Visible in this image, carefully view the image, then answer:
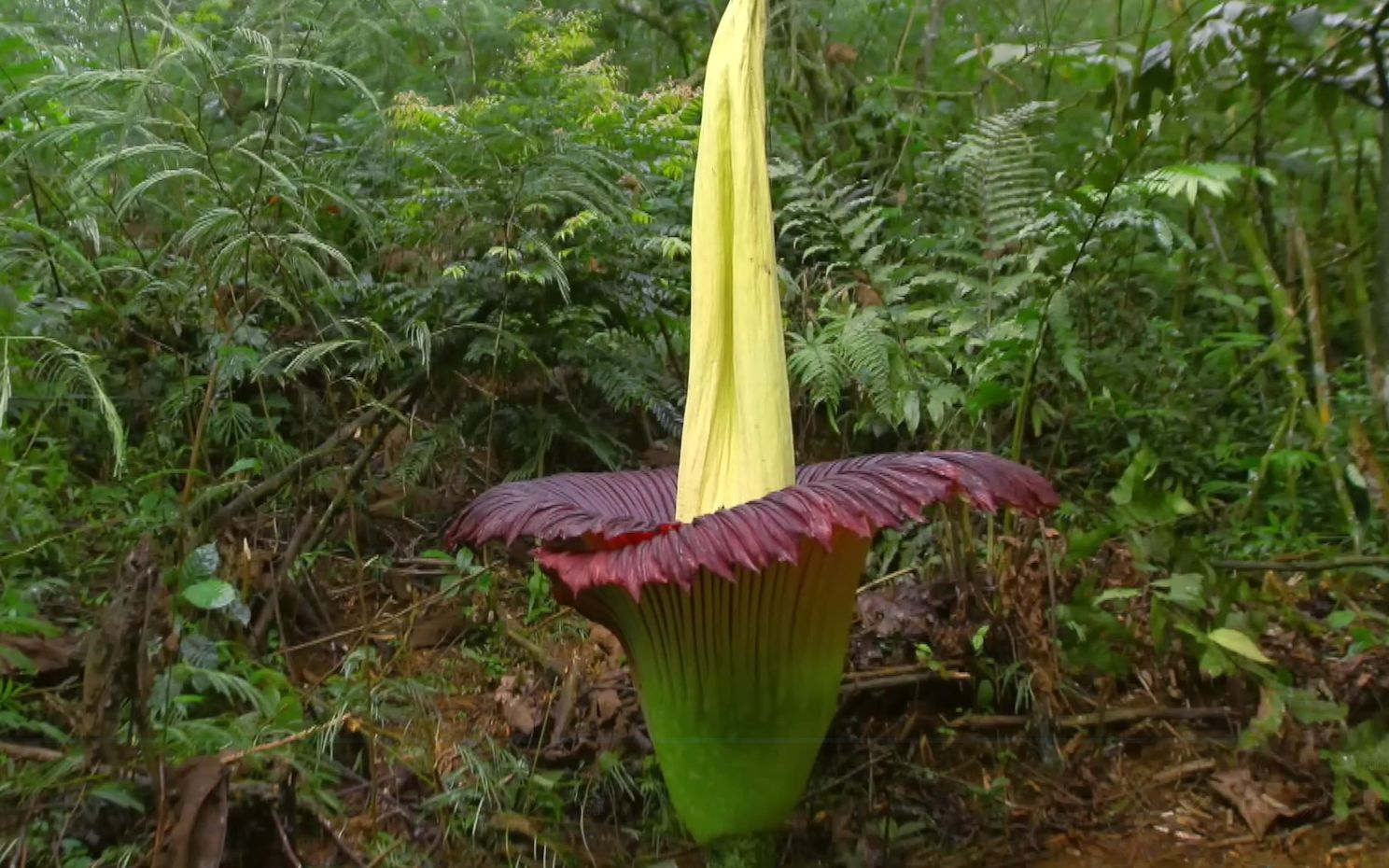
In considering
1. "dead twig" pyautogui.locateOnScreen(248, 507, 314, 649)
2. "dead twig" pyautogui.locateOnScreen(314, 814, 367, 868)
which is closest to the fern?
"dead twig" pyautogui.locateOnScreen(248, 507, 314, 649)

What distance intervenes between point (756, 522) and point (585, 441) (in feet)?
4.12

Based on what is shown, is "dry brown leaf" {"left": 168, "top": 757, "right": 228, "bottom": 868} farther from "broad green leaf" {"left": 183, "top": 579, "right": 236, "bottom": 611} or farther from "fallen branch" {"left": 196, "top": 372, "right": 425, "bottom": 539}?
"fallen branch" {"left": 196, "top": 372, "right": 425, "bottom": 539}

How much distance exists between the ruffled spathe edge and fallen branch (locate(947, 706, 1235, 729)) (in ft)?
1.79

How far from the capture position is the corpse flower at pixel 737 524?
107cm

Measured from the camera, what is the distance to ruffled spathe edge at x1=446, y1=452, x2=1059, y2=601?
970mm

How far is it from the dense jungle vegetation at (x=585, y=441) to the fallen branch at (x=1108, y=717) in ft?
0.03

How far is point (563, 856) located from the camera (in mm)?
1293

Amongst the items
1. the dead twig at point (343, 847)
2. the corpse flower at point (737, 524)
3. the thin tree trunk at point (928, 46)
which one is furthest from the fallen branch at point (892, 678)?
the thin tree trunk at point (928, 46)

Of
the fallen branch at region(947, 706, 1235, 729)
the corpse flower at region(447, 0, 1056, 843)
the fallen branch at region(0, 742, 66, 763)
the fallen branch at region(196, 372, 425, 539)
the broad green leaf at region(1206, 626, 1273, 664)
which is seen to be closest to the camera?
the corpse flower at region(447, 0, 1056, 843)

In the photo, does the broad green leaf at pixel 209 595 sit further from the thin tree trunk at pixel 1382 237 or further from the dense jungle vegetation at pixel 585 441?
the thin tree trunk at pixel 1382 237

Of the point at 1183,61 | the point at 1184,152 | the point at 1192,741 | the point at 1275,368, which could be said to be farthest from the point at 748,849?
the point at 1275,368

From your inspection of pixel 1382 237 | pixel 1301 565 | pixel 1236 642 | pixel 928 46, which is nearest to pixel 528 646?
pixel 1236 642

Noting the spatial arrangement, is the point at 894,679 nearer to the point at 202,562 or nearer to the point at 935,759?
the point at 935,759

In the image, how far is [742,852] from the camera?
1.23 metres
